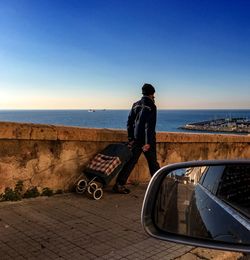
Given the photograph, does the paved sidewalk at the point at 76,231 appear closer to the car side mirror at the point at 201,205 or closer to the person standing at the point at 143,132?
the person standing at the point at 143,132

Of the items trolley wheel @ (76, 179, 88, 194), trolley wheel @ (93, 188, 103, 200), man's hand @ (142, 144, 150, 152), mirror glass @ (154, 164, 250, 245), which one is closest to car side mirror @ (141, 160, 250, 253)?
mirror glass @ (154, 164, 250, 245)

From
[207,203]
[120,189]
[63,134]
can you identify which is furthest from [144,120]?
[207,203]

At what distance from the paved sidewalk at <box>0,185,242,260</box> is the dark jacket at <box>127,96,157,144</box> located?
1262 millimetres

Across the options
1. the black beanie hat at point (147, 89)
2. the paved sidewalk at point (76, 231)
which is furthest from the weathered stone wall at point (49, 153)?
the black beanie hat at point (147, 89)

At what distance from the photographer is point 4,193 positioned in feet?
19.4

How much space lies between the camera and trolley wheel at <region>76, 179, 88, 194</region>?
6.64 meters

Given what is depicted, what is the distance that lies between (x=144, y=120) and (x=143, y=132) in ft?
0.80

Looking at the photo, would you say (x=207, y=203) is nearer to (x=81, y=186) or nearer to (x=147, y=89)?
(x=81, y=186)

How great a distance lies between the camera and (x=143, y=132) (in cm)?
714

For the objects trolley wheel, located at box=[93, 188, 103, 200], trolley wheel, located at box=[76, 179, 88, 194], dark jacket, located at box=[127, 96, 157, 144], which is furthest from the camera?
dark jacket, located at box=[127, 96, 157, 144]

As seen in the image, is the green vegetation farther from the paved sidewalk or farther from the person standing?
the person standing

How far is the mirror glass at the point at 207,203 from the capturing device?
6.26 ft

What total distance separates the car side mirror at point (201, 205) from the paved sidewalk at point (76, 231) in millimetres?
1972

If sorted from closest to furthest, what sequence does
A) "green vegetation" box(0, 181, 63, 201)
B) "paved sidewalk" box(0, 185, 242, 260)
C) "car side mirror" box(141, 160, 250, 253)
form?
"car side mirror" box(141, 160, 250, 253) < "paved sidewalk" box(0, 185, 242, 260) < "green vegetation" box(0, 181, 63, 201)
